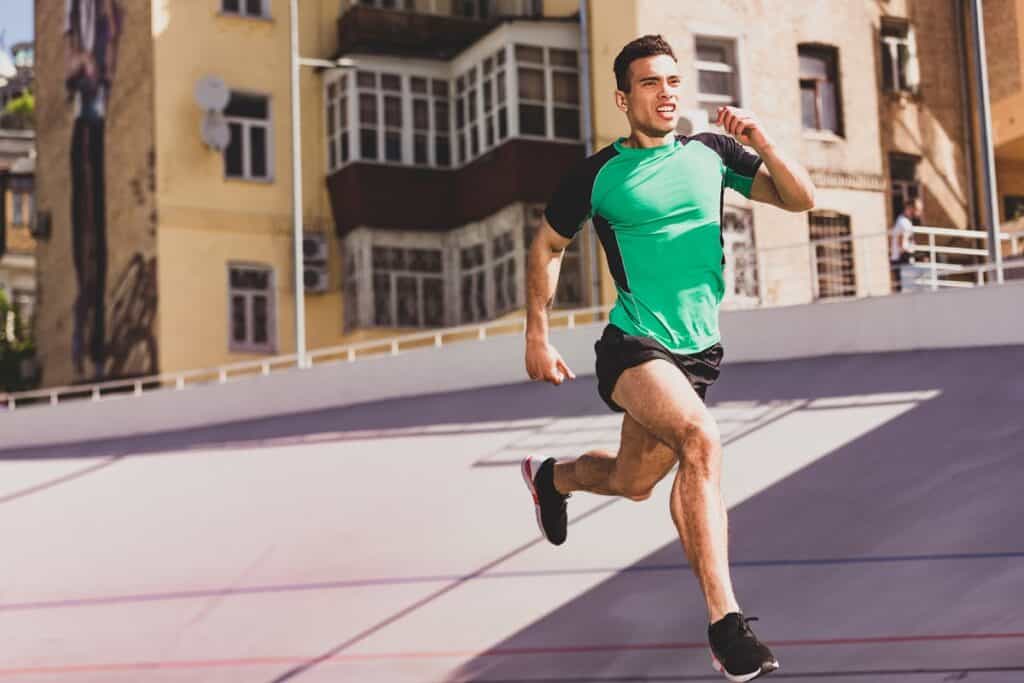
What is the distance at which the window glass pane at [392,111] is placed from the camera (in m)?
34.4

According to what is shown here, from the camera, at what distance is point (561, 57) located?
104 ft

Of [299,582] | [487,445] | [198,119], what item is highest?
[198,119]

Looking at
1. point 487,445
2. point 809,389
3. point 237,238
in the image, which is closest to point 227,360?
point 237,238

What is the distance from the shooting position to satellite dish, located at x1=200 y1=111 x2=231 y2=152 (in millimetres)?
33469

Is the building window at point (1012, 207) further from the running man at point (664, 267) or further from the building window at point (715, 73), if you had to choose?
the running man at point (664, 267)

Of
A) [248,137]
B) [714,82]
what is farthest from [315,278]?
[714,82]

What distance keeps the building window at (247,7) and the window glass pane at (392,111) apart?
3.03 m

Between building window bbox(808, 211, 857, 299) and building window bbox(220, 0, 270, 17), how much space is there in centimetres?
1177

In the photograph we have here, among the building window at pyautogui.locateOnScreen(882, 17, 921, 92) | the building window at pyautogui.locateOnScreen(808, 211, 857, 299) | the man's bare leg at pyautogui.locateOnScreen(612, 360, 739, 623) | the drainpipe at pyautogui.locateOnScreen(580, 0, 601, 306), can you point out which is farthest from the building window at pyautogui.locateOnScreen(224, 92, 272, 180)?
the man's bare leg at pyautogui.locateOnScreen(612, 360, 739, 623)

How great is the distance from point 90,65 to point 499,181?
1026 cm

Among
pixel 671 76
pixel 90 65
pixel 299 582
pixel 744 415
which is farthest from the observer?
pixel 90 65

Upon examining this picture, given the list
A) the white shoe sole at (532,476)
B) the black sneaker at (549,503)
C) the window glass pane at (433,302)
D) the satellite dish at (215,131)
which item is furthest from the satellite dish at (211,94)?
the black sneaker at (549,503)

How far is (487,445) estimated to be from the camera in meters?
21.1

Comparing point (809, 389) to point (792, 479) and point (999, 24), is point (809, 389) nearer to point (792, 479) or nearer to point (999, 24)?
point (792, 479)
